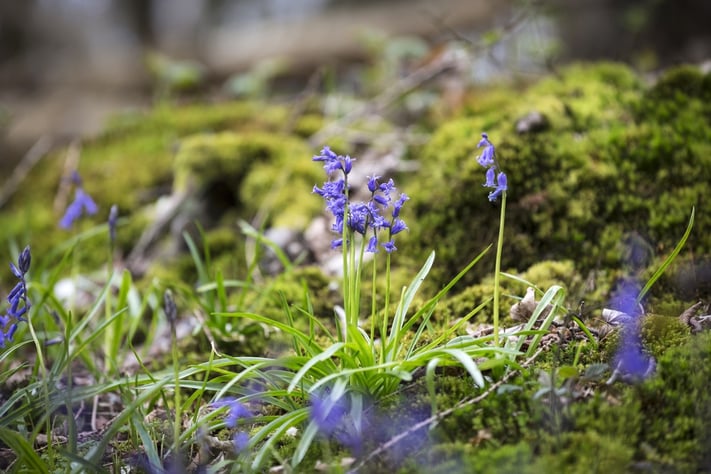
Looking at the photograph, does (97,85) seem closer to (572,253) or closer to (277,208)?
(277,208)

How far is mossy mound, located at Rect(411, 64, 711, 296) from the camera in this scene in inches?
107

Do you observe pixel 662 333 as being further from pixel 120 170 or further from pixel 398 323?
pixel 120 170

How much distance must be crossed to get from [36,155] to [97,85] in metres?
3.72

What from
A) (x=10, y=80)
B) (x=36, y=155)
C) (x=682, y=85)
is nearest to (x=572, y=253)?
(x=682, y=85)

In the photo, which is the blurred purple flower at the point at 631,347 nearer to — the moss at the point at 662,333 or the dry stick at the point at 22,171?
the moss at the point at 662,333

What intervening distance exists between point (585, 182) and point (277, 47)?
6351mm

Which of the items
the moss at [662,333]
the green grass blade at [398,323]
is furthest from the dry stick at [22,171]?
the moss at [662,333]

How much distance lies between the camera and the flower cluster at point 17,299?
6.33ft

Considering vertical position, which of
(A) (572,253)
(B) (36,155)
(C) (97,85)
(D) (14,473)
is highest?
(C) (97,85)

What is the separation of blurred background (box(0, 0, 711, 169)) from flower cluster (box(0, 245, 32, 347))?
2890 mm

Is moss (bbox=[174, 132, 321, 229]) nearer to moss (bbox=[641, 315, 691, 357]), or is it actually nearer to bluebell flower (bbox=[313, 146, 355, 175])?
bluebell flower (bbox=[313, 146, 355, 175])

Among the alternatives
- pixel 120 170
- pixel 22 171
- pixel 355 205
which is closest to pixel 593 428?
pixel 355 205

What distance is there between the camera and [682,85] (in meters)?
3.33

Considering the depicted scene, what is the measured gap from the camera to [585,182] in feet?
9.78
